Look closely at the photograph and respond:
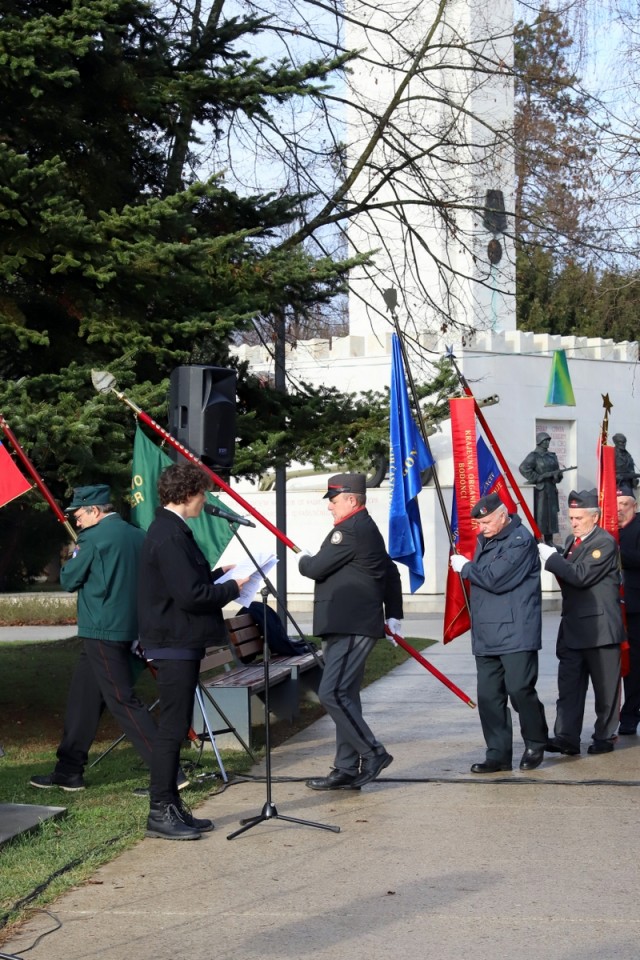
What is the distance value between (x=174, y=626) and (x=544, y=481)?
20.7m

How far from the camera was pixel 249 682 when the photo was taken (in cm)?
1006

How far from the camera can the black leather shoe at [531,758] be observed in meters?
9.08

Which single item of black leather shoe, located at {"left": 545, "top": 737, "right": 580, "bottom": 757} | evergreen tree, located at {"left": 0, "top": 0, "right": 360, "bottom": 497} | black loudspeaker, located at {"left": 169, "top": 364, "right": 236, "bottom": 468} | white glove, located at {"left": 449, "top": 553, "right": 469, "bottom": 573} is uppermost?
evergreen tree, located at {"left": 0, "top": 0, "right": 360, "bottom": 497}

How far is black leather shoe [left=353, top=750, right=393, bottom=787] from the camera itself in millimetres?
8375

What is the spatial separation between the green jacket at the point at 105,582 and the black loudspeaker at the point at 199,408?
1.30 metres

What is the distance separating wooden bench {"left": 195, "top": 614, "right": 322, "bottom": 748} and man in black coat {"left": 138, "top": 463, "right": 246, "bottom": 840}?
2.13m

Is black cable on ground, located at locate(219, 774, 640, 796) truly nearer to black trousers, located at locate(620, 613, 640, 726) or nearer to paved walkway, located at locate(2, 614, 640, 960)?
paved walkway, located at locate(2, 614, 640, 960)

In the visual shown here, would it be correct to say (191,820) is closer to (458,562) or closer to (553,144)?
(458,562)

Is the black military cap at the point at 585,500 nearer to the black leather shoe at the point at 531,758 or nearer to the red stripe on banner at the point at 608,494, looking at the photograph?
the red stripe on banner at the point at 608,494

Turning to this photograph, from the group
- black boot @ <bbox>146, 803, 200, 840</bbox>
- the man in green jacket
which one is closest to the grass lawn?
black boot @ <bbox>146, 803, 200, 840</bbox>

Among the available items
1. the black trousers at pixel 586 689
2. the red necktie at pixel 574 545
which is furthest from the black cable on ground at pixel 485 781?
the red necktie at pixel 574 545

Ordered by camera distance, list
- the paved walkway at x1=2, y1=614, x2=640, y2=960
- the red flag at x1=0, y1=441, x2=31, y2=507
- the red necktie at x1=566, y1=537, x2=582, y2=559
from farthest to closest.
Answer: the red necktie at x1=566, y1=537, x2=582, y2=559
the red flag at x1=0, y1=441, x2=31, y2=507
the paved walkway at x1=2, y1=614, x2=640, y2=960

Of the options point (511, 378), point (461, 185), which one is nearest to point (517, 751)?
point (461, 185)

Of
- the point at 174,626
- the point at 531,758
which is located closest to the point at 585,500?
the point at 531,758
